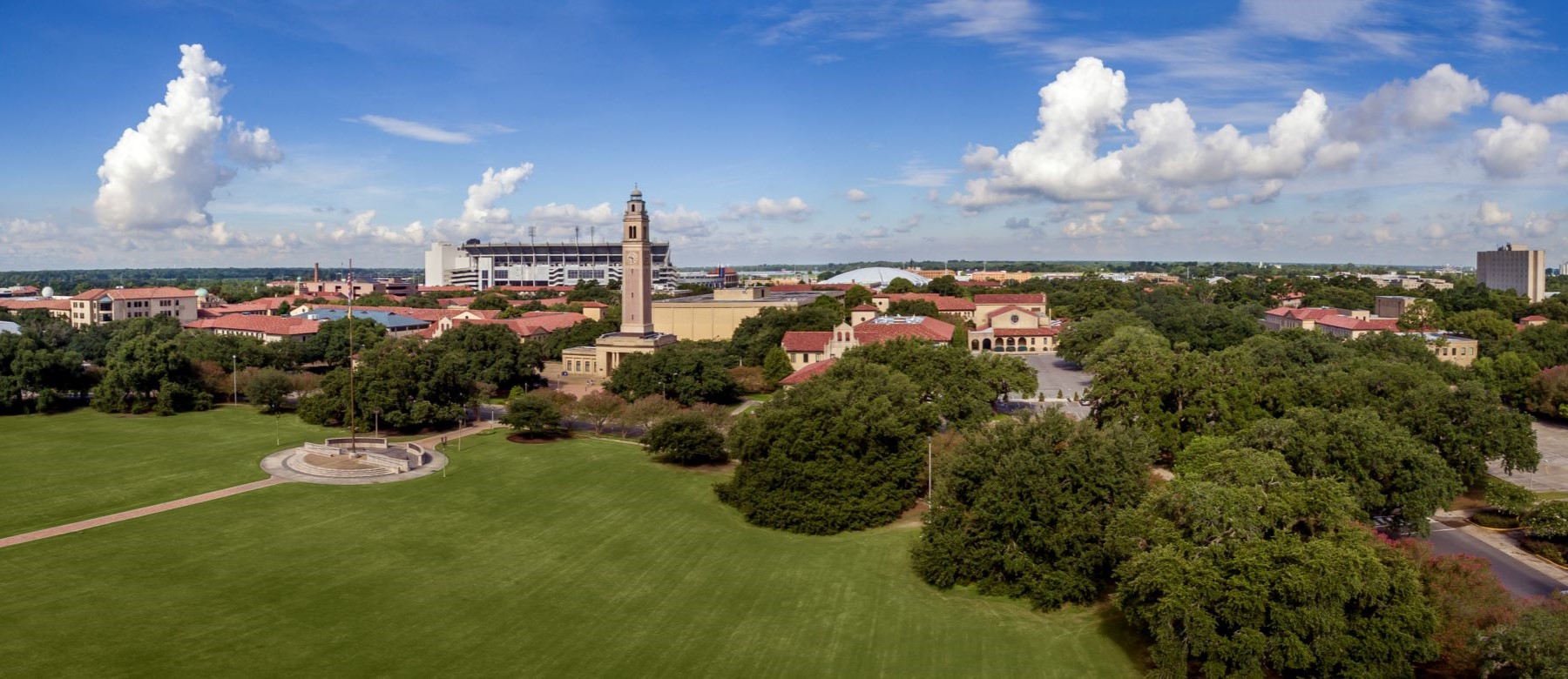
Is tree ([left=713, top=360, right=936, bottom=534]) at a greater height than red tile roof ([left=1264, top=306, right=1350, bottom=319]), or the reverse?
red tile roof ([left=1264, top=306, right=1350, bottom=319])

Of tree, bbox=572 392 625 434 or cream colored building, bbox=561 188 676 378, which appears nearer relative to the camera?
tree, bbox=572 392 625 434

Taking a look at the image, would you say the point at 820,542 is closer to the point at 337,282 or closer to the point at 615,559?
the point at 615,559

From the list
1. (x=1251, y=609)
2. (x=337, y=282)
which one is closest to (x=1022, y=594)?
(x=1251, y=609)

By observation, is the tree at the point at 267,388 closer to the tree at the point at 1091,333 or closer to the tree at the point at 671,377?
the tree at the point at 671,377

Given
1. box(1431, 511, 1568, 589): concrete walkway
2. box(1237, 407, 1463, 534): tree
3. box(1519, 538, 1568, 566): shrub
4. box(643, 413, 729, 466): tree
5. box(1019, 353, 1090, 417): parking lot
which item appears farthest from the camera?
box(1019, 353, 1090, 417): parking lot

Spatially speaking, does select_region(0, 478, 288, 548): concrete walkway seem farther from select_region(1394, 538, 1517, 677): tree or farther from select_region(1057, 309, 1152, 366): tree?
select_region(1057, 309, 1152, 366): tree

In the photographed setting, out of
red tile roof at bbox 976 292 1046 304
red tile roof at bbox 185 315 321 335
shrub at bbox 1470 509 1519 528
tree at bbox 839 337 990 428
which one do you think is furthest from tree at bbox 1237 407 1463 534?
red tile roof at bbox 185 315 321 335

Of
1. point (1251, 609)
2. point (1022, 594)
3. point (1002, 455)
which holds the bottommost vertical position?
point (1022, 594)
